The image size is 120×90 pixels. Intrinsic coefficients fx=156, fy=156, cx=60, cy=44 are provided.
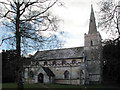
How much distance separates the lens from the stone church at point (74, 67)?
38.0m

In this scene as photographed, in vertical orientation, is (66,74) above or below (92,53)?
below

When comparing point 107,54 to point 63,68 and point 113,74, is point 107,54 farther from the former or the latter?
point 63,68

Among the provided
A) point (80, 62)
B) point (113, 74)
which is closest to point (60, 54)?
point (80, 62)

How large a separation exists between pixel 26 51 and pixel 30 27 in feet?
6.68

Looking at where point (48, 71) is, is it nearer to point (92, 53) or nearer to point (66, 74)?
point (66, 74)

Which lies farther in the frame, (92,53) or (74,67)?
(74,67)

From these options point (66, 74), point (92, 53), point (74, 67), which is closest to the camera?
point (92, 53)

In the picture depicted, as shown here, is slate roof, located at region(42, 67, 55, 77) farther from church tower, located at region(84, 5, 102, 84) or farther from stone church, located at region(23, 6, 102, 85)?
church tower, located at region(84, 5, 102, 84)

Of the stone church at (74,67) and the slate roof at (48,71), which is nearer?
the stone church at (74,67)

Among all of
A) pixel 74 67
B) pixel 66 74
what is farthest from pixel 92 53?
pixel 66 74

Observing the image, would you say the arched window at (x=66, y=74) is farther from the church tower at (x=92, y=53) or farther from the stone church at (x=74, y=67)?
the church tower at (x=92, y=53)

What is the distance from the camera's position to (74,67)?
38.7 metres

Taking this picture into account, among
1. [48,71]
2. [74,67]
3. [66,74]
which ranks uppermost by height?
[74,67]

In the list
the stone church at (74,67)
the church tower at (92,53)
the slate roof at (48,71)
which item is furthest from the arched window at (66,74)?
the church tower at (92,53)
